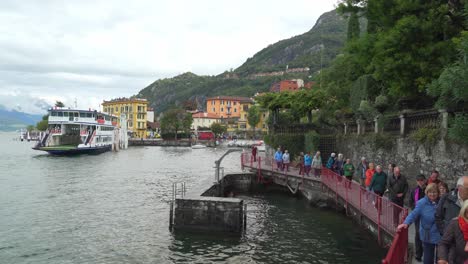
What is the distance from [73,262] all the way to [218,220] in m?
5.24

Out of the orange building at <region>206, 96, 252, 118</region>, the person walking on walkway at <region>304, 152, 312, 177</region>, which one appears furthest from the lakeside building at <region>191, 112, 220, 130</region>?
the person walking on walkway at <region>304, 152, 312, 177</region>

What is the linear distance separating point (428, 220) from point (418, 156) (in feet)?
31.2

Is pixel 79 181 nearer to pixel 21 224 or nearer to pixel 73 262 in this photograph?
pixel 21 224

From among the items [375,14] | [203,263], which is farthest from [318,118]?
[203,263]

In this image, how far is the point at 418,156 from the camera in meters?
15.7

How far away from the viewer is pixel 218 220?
49.4 feet

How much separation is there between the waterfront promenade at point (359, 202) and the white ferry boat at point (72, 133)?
4213 centimetres

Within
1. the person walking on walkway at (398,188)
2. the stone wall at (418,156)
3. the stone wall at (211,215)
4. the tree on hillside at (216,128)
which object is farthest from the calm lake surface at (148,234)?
the tree on hillside at (216,128)

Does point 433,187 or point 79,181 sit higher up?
point 433,187

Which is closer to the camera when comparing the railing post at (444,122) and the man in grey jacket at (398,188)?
the man in grey jacket at (398,188)

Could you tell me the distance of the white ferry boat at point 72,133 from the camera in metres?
60.4

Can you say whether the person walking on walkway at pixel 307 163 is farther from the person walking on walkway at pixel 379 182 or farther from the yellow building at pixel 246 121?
the yellow building at pixel 246 121

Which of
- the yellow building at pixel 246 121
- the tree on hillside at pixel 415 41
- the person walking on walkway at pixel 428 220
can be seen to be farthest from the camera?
the yellow building at pixel 246 121

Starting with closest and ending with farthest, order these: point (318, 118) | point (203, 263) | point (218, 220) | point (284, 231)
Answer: point (203, 263)
point (218, 220)
point (284, 231)
point (318, 118)
